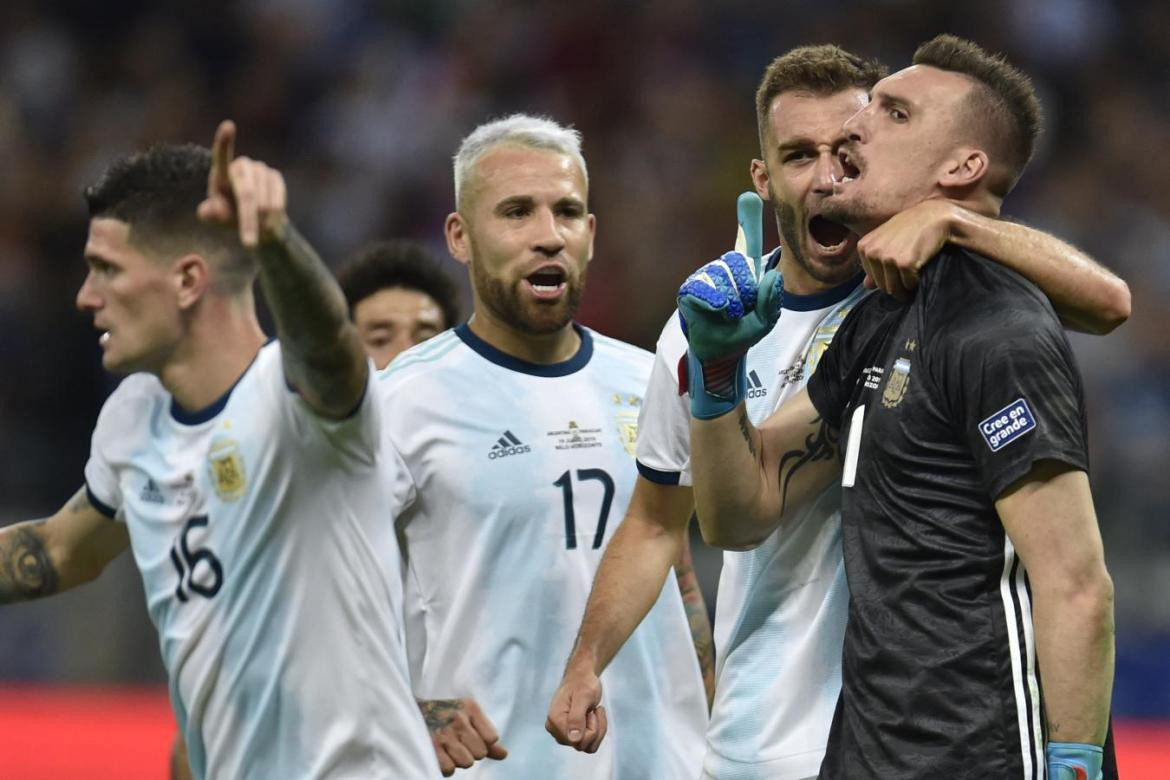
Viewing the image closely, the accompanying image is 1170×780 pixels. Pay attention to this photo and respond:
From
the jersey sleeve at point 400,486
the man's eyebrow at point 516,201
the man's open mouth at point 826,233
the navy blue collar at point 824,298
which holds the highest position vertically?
the man's eyebrow at point 516,201

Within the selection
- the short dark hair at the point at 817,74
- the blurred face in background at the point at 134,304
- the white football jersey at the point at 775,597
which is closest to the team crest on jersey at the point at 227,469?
the blurred face in background at the point at 134,304

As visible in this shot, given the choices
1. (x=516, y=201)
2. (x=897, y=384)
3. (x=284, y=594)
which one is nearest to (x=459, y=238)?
(x=516, y=201)

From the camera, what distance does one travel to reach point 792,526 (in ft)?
13.3

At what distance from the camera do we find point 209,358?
3738 mm

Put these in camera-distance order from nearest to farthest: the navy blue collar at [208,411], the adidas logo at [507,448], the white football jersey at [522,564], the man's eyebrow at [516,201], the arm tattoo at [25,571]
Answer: the navy blue collar at [208,411]
the arm tattoo at [25,571]
the white football jersey at [522,564]
the adidas logo at [507,448]
the man's eyebrow at [516,201]

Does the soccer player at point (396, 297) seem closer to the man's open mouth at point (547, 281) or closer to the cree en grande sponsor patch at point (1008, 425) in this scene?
the man's open mouth at point (547, 281)

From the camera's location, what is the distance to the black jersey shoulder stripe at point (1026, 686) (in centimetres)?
323

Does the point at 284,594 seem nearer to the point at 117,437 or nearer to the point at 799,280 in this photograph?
the point at 117,437

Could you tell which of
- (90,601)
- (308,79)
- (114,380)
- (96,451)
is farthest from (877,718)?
(308,79)

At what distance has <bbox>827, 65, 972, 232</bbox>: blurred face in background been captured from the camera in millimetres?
3736

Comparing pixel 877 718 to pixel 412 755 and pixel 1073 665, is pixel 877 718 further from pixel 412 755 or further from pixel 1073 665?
pixel 412 755

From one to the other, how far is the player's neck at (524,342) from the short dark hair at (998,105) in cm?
145

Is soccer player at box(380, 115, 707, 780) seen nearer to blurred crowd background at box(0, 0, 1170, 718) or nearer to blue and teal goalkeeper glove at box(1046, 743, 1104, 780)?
blue and teal goalkeeper glove at box(1046, 743, 1104, 780)

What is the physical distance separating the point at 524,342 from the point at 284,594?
57.3 inches
